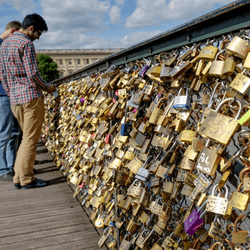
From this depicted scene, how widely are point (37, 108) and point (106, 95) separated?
1.30m

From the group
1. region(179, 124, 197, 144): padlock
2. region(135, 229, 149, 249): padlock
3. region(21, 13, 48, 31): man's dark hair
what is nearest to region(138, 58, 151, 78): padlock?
region(179, 124, 197, 144): padlock

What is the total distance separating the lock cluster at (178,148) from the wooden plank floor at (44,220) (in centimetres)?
19

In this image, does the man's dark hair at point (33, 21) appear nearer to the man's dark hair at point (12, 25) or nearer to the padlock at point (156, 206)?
the man's dark hair at point (12, 25)

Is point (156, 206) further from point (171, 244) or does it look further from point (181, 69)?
point (181, 69)

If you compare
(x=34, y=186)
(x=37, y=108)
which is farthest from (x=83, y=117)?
(x=34, y=186)

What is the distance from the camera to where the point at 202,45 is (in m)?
1.06

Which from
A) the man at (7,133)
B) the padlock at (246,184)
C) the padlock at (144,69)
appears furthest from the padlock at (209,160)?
the man at (7,133)

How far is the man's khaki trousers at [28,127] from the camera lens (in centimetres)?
314

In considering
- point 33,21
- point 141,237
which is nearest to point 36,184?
point 33,21

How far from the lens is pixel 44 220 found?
2.58m

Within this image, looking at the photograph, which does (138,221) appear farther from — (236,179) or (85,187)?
(85,187)

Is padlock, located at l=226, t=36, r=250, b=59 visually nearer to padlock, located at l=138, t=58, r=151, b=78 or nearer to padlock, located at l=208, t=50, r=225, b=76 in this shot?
padlock, located at l=208, t=50, r=225, b=76

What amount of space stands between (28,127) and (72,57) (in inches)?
3052

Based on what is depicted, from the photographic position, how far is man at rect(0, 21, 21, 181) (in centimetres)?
358
